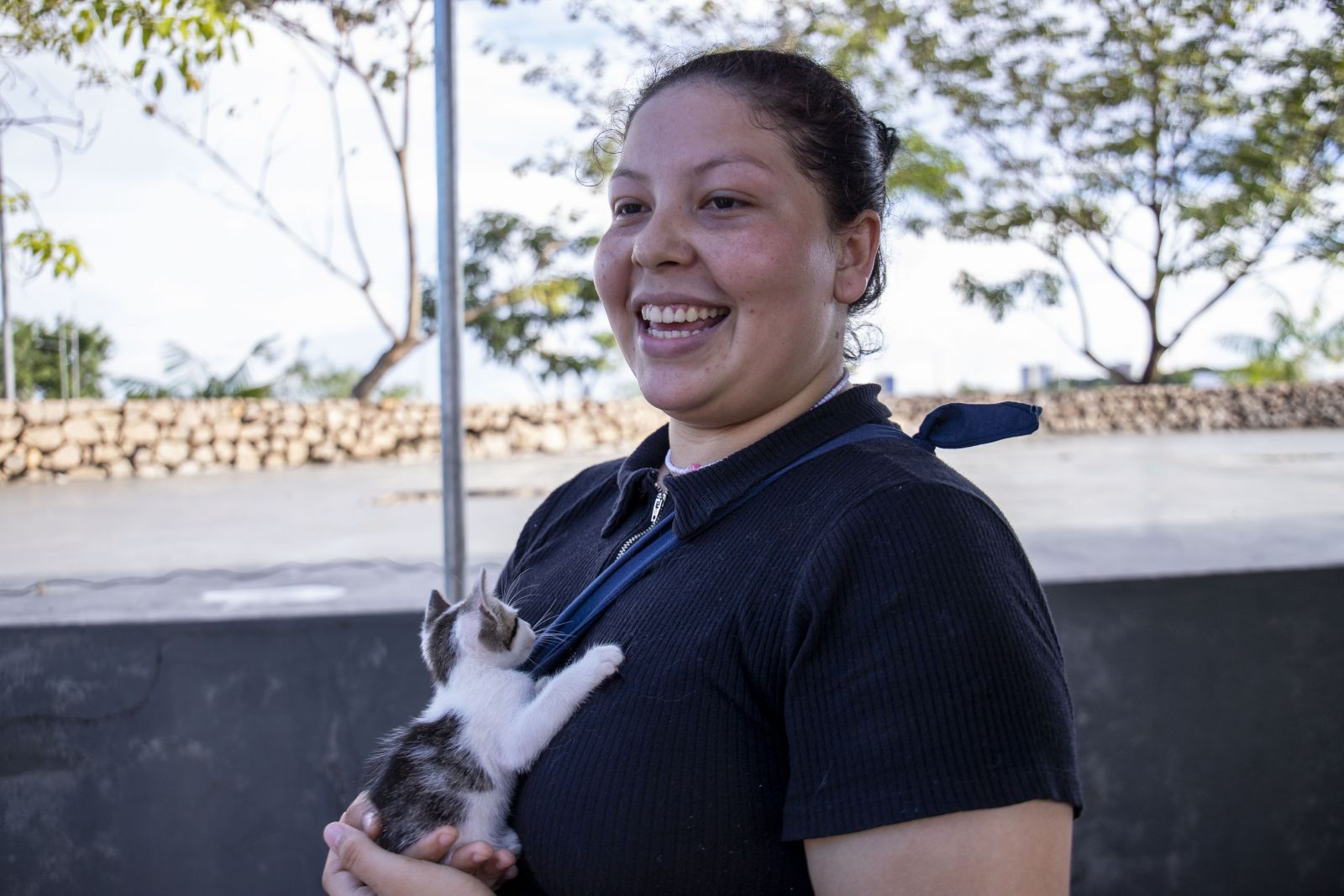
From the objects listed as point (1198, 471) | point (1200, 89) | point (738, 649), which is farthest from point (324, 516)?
point (1200, 89)

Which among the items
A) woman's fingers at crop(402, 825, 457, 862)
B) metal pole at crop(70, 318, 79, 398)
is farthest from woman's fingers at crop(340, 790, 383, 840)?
metal pole at crop(70, 318, 79, 398)

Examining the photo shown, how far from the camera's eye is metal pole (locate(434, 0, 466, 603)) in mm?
2559

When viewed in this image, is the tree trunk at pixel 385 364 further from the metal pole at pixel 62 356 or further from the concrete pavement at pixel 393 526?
the metal pole at pixel 62 356

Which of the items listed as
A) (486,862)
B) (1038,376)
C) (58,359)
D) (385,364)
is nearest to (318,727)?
(486,862)

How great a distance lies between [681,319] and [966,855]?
0.80m

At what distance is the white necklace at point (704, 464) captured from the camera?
4.62 ft

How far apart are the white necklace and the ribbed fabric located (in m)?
0.07

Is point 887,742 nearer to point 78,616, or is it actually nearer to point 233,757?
point 233,757

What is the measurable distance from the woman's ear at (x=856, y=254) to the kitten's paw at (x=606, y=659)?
23.6 inches

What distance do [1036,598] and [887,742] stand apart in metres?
0.24

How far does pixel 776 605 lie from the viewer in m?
1.09

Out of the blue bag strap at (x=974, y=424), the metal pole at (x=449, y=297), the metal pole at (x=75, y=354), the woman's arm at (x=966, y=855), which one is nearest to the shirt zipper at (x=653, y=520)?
the blue bag strap at (x=974, y=424)

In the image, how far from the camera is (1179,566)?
10.0 feet

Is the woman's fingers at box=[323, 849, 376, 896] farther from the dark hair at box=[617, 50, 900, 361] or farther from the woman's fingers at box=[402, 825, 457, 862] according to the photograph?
the dark hair at box=[617, 50, 900, 361]
